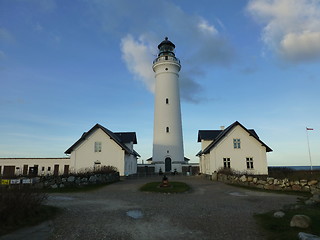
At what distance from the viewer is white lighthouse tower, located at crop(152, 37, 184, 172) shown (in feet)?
126

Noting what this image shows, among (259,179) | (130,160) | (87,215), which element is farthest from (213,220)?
(130,160)

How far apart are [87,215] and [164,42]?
36.0m

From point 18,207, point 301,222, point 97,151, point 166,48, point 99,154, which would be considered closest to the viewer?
point 301,222

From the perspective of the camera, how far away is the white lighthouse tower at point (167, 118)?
1516 inches

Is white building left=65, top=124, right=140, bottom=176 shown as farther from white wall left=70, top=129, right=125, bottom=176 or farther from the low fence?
the low fence

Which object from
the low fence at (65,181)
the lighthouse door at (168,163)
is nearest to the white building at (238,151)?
the lighthouse door at (168,163)

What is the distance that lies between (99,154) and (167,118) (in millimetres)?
13253

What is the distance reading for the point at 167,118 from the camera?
38594 millimetres

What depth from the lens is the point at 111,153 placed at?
29.3 metres

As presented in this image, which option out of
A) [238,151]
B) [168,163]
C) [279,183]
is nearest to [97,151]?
[168,163]

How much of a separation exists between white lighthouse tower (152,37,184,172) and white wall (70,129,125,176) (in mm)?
10486

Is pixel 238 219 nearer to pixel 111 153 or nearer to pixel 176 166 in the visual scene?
pixel 111 153

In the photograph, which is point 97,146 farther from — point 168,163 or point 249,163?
point 249,163

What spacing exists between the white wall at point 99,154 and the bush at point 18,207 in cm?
2059
